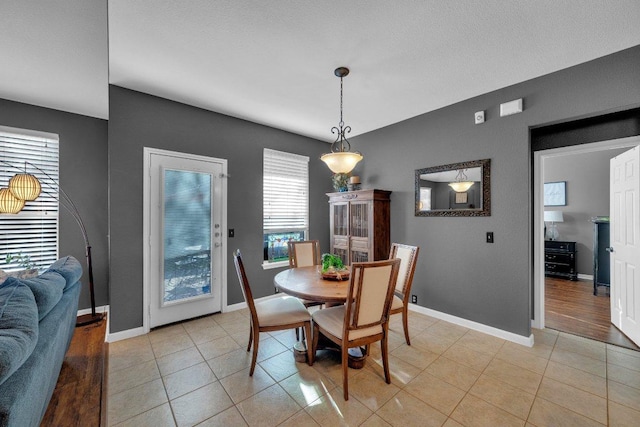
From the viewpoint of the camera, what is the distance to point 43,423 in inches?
61.6

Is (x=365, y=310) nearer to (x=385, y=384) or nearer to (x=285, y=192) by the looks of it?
(x=385, y=384)

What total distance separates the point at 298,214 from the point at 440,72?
9.06ft

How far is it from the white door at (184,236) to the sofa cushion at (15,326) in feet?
5.02

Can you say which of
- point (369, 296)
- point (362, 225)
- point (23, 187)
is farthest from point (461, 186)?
point (23, 187)

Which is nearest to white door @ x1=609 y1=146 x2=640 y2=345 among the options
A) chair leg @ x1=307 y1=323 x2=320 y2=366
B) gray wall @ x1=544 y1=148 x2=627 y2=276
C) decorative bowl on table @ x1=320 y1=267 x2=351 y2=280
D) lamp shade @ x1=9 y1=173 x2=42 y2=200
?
gray wall @ x1=544 y1=148 x2=627 y2=276

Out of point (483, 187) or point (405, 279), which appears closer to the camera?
point (405, 279)

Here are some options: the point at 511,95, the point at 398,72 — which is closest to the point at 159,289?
the point at 398,72

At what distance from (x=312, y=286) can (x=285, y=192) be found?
225cm

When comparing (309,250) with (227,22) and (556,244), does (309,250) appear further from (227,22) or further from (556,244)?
(556,244)

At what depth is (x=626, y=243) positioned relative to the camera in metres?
2.74

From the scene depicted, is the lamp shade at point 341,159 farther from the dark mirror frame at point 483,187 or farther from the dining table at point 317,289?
the dark mirror frame at point 483,187

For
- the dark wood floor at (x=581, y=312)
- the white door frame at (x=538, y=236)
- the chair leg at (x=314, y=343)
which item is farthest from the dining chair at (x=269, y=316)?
the dark wood floor at (x=581, y=312)

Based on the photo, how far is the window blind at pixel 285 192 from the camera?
397cm

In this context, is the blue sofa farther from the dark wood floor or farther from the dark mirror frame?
the dark wood floor
